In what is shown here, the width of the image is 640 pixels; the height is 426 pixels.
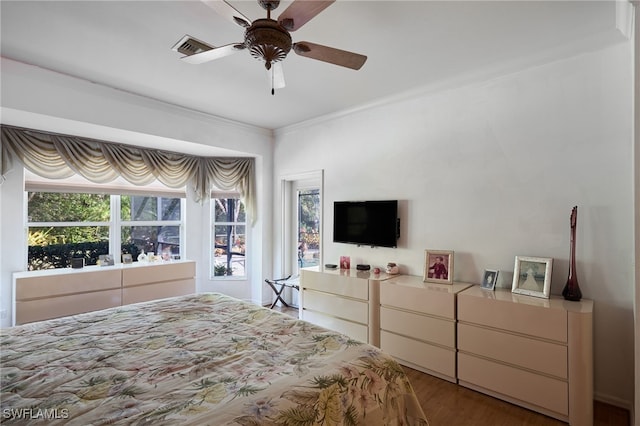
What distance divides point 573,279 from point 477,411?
1.21m

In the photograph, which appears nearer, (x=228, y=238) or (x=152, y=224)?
(x=152, y=224)

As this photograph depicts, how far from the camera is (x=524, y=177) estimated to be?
106 inches

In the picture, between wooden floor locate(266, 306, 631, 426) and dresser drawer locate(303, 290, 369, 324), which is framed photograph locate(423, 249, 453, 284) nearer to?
dresser drawer locate(303, 290, 369, 324)

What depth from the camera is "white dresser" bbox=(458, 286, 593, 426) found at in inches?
80.8

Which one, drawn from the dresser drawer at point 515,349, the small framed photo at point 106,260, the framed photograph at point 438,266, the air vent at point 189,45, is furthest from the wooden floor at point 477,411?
the small framed photo at point 106,260

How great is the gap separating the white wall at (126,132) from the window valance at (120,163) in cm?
16

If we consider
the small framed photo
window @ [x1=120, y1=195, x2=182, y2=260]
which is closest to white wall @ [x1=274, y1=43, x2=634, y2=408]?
window @ [x1=120, y1=195, x2=182, y2=260]

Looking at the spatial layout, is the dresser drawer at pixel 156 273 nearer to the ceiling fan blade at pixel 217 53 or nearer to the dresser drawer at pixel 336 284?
the dresser drawer at pixel 336 284

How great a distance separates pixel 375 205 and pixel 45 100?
3374 mm

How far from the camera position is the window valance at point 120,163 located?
3.38 meters

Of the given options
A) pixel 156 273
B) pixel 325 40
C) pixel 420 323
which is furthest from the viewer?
pixel 156 273

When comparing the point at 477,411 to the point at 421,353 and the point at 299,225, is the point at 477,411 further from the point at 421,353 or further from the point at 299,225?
the point at 299,225

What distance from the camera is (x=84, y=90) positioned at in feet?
10.1

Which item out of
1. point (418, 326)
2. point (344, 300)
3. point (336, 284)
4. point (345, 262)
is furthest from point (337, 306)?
point (418, 326)
